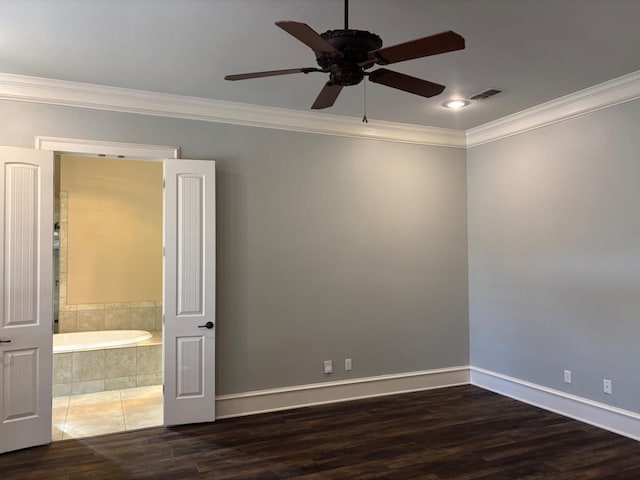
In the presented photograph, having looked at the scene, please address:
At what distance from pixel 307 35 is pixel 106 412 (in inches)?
159

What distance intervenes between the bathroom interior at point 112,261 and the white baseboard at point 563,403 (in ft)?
12.2

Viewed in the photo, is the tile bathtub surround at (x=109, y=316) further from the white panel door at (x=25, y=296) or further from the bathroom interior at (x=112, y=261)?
the white panel door at (x=25, y=296)

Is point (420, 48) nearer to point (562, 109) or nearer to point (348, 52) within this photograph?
point (348, 52)

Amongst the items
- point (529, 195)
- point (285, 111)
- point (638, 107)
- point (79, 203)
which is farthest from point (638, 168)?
point (79, 203)

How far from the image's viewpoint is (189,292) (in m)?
4.06

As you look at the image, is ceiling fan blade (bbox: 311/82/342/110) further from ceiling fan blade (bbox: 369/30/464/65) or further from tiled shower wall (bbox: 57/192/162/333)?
tiled shower wall (bbox: 57/192/162/333)

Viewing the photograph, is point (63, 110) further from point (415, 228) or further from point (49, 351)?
point (415, 228)

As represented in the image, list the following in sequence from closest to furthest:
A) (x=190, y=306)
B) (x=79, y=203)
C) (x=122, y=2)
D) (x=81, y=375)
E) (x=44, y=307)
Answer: (x=122, y=2)
(x=44, y=307)
(x=190, y=306)
(x=81, y=375)
(x=79, y=203)

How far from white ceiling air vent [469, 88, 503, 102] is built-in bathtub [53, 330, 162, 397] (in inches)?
166

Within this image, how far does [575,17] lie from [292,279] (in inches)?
121

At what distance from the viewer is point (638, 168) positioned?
368 cm

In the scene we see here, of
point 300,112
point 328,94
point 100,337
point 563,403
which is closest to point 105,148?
point 300,112

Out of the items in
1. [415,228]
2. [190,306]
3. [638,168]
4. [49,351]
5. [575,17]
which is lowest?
[49,351]

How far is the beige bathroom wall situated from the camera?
237 inches
